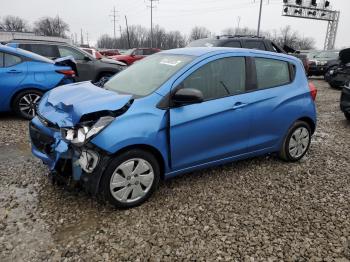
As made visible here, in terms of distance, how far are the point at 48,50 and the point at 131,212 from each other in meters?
7.84

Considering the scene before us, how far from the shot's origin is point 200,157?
373 centimetres

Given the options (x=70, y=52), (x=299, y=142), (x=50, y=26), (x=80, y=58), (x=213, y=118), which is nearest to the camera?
(x=213, y=118)

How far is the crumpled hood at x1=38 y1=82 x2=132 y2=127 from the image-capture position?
3166 mm

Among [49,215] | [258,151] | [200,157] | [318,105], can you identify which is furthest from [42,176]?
[318,105]

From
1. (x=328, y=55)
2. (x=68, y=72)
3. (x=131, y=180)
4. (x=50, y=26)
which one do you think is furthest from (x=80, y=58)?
(x=50, y=26)

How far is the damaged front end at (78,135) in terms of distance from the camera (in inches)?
121

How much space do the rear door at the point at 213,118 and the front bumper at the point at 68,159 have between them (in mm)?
816

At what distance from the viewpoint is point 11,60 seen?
6.51 metres

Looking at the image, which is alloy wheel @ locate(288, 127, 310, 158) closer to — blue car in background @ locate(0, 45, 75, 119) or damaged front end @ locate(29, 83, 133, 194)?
damaged front end @ locate(29, 83, 133, 194)

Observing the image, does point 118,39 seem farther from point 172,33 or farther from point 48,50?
point 48,50

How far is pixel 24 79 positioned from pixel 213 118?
14.6ft

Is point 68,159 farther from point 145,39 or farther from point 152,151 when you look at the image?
point 145,39

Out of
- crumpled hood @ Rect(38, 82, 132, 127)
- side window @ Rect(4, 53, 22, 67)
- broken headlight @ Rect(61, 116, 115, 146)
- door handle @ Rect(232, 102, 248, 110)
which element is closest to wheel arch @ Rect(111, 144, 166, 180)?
broken headlight @ Rect(61, 116, 115, 146)

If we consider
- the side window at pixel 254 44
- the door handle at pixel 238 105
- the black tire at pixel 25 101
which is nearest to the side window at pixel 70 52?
the black tire at pixel 25 101
